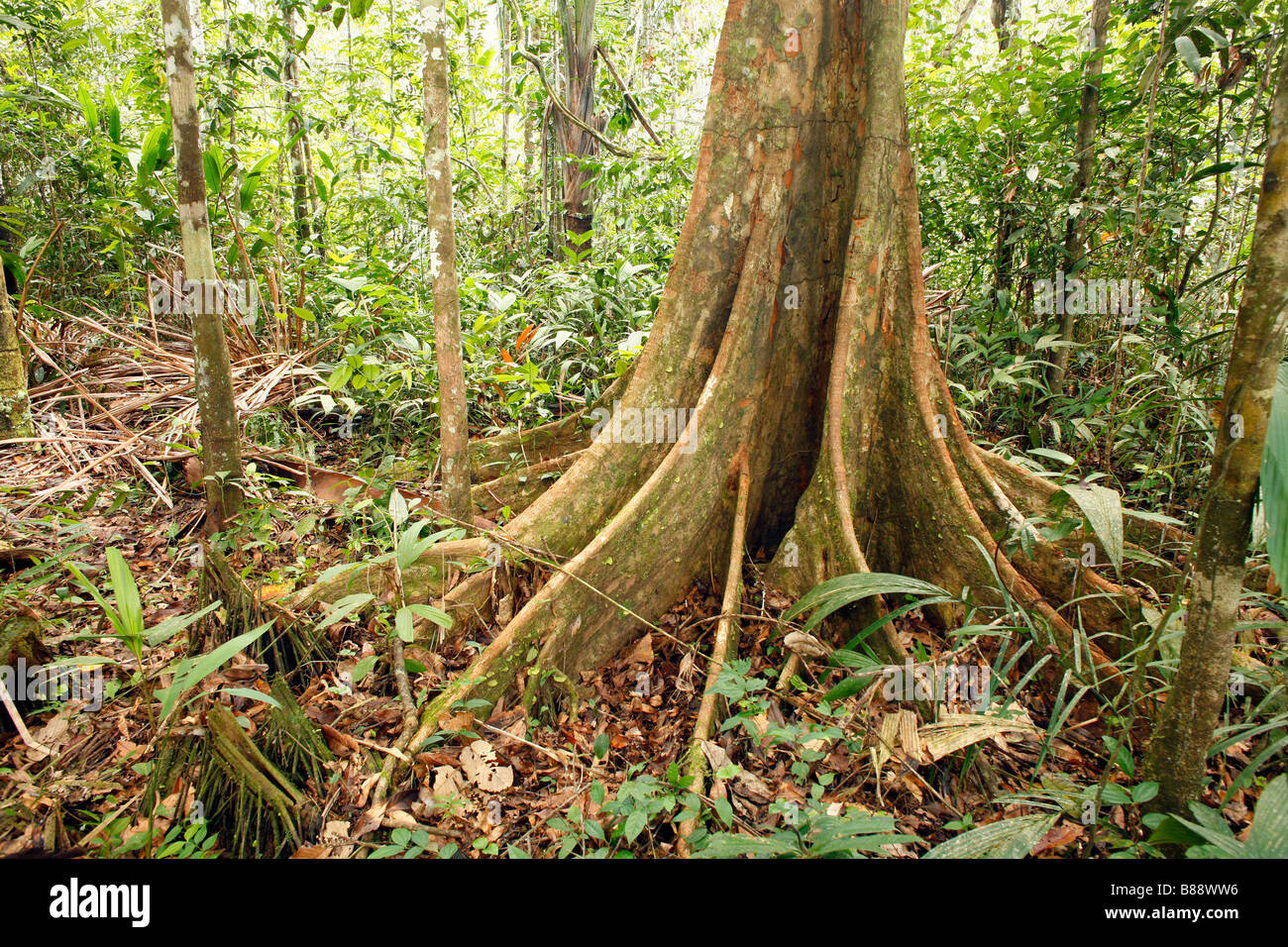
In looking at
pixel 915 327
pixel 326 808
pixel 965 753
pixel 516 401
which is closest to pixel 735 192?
pixel 915 327

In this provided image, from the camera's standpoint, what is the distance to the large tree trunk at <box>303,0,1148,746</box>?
2.75m

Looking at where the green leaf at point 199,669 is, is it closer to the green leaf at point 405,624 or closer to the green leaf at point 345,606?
the green leaf at point 345,606

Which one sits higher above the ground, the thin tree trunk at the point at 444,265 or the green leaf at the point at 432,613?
the thin tree trunk at the point at 444,265

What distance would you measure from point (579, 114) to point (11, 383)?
4.61 meters

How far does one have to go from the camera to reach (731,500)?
3.03 m

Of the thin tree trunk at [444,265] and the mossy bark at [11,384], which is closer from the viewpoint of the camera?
the thin tree trunk at [444,265]

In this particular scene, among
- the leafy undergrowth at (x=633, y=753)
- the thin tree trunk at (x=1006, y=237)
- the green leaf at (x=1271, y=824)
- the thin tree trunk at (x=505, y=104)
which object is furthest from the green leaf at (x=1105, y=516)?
the thin tree trunk at (x=505, y=104)

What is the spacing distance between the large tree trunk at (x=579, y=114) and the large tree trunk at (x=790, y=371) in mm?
2635

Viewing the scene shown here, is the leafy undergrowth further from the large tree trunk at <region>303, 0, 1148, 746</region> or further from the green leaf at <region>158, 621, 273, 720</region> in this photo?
the large tree trunk at <region>303, 0, 1148, 746</region>

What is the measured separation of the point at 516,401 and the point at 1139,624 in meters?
2.95

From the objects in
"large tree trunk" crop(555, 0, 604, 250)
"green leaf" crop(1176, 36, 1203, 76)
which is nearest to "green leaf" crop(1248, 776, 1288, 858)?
"green leaf" crop(1176, 36, 1203, 76)

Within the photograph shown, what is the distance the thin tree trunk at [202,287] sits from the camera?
277cm

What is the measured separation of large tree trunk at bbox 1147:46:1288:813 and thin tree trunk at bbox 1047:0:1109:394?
8.82 ft

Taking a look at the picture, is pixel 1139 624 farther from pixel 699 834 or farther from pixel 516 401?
pixel 516 401
